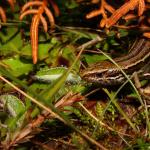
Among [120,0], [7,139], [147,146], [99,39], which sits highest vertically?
[120,0]

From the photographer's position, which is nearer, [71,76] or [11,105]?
[11,105]

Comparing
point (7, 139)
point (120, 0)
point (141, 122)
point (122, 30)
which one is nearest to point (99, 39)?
point (122, 30)

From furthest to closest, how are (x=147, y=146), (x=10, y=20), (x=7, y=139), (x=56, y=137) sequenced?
(x=10, y=20), (x=56, y=137), (x=147, y=146), (x=7, y=139)

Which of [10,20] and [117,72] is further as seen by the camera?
[10,20]

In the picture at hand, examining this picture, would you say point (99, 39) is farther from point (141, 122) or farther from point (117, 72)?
point (141, 122)

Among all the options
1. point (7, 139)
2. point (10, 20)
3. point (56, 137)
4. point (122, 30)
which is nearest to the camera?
point (7, 139)

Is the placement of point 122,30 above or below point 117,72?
above
